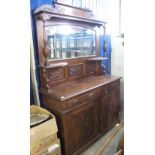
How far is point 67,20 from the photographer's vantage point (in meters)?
2.13

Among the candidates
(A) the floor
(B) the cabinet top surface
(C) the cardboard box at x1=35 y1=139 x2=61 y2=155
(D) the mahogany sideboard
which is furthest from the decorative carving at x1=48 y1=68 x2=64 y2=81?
(A) the floor

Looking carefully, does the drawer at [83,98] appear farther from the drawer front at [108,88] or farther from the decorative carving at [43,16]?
the decorative carving at [43,16]

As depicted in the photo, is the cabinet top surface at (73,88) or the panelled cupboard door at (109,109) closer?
the cabinet top surface at (73,88)

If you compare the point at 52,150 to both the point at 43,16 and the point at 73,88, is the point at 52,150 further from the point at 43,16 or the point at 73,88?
the point at 43,16

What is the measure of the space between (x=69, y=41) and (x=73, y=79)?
0.54 m

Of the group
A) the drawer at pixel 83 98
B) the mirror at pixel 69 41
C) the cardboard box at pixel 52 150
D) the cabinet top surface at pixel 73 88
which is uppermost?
the mirror at pixel 69 41

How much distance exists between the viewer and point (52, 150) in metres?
1.66

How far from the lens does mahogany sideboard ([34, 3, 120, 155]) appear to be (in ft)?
5.95

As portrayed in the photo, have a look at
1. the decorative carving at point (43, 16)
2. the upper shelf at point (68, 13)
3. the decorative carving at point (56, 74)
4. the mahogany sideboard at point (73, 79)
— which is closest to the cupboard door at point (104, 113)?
the mahogany sideboard at point (73, 79)

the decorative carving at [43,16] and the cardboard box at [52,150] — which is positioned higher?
the decorative carving at [43,16]

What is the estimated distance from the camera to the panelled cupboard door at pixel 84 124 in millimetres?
1885
